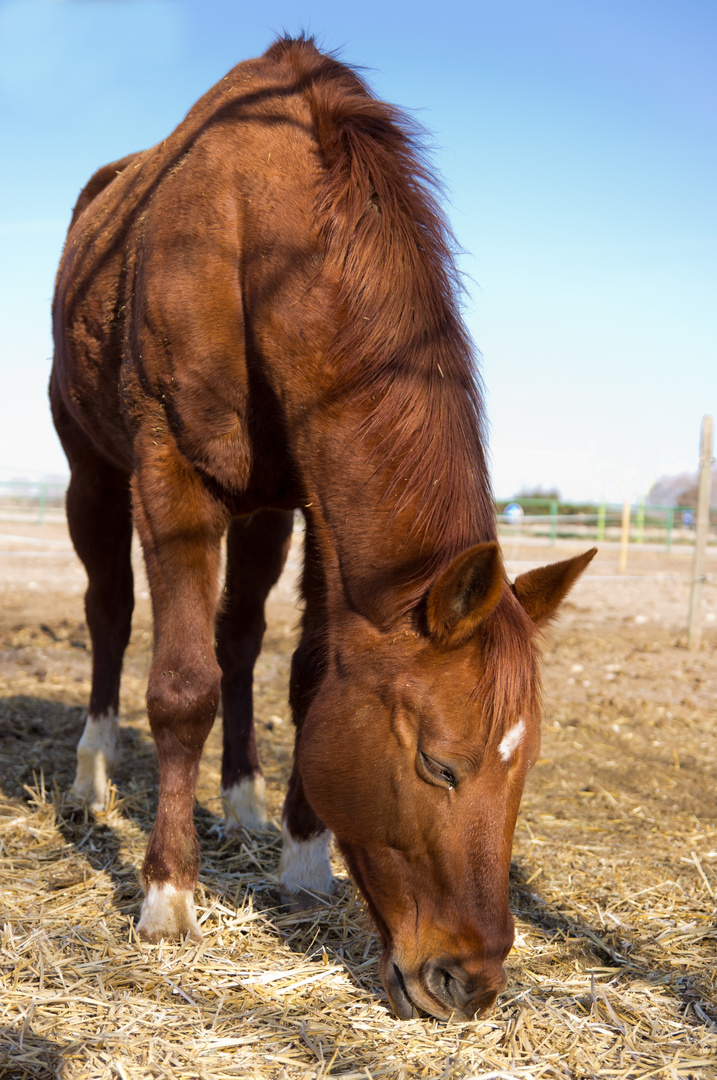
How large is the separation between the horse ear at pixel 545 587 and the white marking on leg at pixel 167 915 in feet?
4.56

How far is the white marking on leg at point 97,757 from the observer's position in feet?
12.7

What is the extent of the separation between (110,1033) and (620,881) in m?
2.03

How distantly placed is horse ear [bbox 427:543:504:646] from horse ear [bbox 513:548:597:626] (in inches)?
11.4

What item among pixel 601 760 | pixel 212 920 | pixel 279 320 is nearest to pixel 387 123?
pixel 279 320

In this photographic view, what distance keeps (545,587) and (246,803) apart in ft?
6.80

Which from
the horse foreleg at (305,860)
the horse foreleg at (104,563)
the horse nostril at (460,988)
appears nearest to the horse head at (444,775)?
the horse nostril at (460,988)

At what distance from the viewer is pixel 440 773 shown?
205 centimetres

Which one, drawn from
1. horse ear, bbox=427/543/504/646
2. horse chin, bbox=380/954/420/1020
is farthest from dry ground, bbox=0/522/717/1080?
horse ear, bbox=427/543/504/646

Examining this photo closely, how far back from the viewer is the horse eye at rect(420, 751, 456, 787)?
205 centimetres

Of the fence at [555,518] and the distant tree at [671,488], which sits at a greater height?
the distant tree at [671,488]

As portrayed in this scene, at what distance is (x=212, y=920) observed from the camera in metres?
2.72

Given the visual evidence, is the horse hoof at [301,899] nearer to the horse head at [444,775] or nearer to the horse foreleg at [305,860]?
the horse foreleg at [305,860]

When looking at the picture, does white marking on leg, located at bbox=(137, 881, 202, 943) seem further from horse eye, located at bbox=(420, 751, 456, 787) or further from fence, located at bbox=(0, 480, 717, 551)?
fence, located at bbox=(0, 480, 717, 551)

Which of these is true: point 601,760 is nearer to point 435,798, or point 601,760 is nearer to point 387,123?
point 435,798
